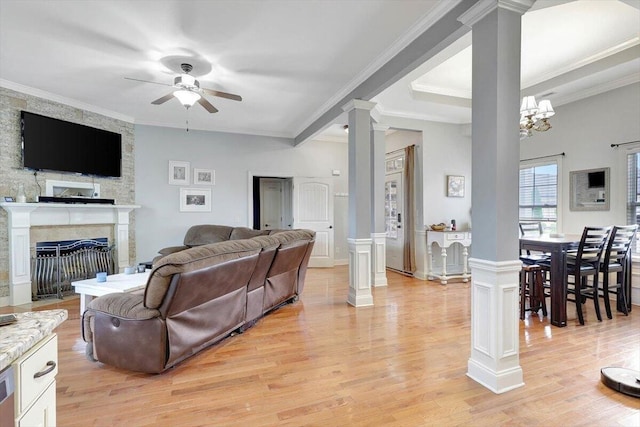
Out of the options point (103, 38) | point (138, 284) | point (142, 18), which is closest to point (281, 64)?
point (142, 18)

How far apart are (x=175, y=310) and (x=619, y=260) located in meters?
4.93

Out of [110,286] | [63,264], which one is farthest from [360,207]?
[63,264]

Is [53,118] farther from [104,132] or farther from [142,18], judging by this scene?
[142,18]

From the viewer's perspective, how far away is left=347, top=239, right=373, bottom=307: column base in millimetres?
4070

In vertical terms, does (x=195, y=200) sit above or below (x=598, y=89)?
below

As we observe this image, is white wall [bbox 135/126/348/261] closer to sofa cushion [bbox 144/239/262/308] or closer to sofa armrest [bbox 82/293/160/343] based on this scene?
sofa armrest [bbox 82/293/160/343]

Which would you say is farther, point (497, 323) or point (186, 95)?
point (186, 95)

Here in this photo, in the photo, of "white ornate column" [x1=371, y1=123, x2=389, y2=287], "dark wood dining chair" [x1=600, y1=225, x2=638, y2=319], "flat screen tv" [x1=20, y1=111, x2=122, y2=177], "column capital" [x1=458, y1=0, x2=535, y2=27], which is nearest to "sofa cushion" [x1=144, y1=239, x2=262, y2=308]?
"column capital" [x1=458, y1=0, x2=535, y2=27]

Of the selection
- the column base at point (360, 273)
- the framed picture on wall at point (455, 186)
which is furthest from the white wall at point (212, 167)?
the column base at point (360, 273)

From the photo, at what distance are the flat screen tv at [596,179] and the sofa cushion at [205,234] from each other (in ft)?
18.9

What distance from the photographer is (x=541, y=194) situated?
5.29 m

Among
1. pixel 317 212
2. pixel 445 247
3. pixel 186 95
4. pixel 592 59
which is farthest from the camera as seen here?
pixel 317 212

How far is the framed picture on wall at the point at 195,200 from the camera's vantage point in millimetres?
6285

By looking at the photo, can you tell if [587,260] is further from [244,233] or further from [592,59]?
[244,233]
